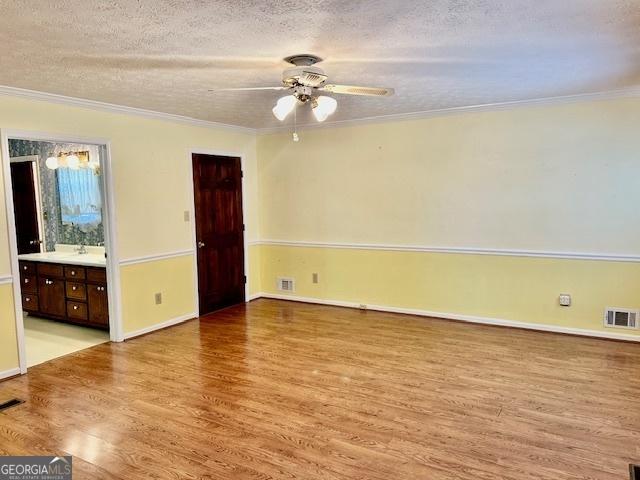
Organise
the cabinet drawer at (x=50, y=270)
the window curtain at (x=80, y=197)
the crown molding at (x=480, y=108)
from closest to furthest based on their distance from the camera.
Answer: the crown molding at (x=480, y=108)
the cabinet drawer at (x=50, y=270)
the window curtain at (x=80, y=197)

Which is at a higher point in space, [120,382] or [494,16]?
[494,16]

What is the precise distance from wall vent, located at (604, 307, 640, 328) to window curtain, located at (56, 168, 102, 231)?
5800mm

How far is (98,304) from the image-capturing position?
4.79 meters

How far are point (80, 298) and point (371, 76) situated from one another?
394cm

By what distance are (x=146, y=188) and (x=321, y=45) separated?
289 centimetres

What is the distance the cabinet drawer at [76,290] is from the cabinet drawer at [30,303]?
0.67 meters

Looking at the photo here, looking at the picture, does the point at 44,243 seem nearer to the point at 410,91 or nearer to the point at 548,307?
the point at 410,91

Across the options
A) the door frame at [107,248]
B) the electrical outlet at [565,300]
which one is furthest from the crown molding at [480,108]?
the door frame at [107,248]

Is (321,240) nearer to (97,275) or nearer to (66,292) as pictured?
(97,275)

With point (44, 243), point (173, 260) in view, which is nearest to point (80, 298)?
point (173, 260)

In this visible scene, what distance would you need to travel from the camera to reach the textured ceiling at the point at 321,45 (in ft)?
7.17

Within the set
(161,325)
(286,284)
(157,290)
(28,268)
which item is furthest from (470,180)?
(28,268)

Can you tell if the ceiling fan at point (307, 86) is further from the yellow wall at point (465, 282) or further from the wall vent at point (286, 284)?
the wall vent at point (286, 284)

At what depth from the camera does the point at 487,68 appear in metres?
3.29
